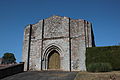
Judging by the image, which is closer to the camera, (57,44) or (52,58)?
(57,44)

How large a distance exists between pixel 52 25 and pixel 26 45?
4238 millimetres

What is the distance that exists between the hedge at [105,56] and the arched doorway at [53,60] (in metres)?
4.54

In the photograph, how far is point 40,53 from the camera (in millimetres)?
19125

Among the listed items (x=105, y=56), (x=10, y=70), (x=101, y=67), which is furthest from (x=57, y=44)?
(x=101, y=67)

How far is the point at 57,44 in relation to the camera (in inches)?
742

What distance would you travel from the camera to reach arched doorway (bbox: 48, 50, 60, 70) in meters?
18.8

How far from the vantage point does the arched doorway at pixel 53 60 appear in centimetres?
1880

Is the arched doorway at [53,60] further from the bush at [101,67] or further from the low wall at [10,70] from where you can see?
the bush at [101,67]

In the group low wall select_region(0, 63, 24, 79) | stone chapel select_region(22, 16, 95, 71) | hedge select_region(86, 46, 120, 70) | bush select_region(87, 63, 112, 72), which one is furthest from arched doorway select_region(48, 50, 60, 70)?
bush select_region(87, 63, 112, 72)

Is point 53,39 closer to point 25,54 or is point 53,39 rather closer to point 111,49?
point 25,54

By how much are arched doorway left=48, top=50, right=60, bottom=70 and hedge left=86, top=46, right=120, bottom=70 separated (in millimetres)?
4542

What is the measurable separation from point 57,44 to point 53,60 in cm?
207

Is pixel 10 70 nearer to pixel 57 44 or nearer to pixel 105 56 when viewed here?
pixel 57 44

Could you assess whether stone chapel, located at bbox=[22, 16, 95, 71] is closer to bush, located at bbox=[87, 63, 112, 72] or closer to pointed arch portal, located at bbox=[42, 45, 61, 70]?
pointed arch portal, located at bbox=[42, 45, 61, 70]
